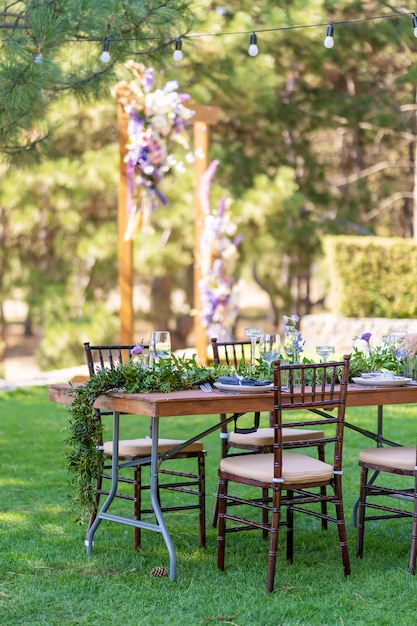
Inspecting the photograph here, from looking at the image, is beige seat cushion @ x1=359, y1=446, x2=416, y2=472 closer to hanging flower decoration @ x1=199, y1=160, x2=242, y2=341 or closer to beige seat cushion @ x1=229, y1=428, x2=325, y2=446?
beige seat cushion @ x1=229, y1=428, x2=325, y2=446

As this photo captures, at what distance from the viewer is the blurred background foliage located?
1227cm

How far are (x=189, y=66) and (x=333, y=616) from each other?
1034 centimetres

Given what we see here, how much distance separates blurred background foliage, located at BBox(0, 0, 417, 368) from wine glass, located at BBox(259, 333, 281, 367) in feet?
20.7

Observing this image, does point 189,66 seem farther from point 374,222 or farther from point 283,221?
point 374,222

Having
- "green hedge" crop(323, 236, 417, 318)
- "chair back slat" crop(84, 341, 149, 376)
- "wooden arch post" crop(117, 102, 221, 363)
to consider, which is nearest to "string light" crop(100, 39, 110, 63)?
"chair back slat" crop(84, 341, 149, 376)

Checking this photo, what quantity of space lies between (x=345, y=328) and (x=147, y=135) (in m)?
3.26

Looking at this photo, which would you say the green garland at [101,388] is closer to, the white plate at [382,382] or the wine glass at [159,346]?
the wine glass at [159,346]

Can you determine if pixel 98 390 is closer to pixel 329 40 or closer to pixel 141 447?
pixel 141 447

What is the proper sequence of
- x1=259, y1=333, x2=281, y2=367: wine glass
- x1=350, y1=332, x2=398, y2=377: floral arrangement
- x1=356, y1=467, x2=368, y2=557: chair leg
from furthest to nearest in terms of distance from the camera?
x1=350, y1=332, x2=398, y2=377: floral arrangement → x1=259, y1=333, x2=281, y2=367: wine glass → x1=356, y1=467, x2=368, y2=557: chair leg

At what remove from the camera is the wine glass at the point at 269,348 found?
13.6 feet

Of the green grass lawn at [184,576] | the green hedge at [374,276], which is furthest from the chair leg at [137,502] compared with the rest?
the green hedge at [374,276]

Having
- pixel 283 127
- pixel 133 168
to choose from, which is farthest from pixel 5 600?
pixel 283 127

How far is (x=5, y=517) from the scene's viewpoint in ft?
15.3

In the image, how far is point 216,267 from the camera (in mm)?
9461
